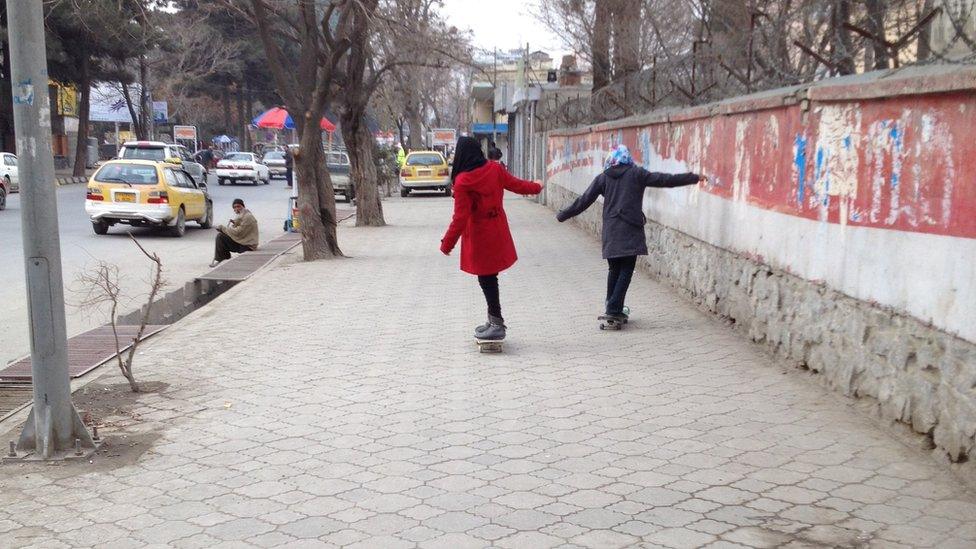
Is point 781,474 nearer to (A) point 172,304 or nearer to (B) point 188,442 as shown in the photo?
(B) point 188,442

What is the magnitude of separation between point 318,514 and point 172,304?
27.7 feet

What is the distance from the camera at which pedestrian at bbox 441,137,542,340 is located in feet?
24.8

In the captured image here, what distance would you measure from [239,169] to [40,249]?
38133 millimetres

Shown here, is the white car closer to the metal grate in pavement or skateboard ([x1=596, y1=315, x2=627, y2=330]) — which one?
the metal grate in pavement

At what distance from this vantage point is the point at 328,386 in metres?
6.68

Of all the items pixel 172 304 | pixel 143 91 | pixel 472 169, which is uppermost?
pixel 143 91

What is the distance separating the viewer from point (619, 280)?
8477mm

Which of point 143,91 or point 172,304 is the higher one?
point 143,91

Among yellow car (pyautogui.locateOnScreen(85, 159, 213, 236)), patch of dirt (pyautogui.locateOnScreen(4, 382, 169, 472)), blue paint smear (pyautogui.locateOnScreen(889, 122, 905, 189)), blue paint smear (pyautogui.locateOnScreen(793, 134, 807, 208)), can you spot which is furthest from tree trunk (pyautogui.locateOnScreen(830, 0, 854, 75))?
yellow car (pyautogui.locateOnScreen(85, 159, 213, 236))

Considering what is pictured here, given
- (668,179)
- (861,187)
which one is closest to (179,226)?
(668,179)

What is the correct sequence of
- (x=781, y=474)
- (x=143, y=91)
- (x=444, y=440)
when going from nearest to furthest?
(x=781, y=474), (x=444, y=440), (x=143, y=91)

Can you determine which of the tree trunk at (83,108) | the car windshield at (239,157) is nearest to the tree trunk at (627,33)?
the car windshield at (239,157)

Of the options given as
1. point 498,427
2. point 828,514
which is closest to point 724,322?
point 498,427

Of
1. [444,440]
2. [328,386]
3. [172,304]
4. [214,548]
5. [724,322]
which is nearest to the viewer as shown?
[214,548]
